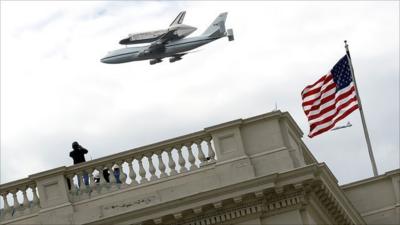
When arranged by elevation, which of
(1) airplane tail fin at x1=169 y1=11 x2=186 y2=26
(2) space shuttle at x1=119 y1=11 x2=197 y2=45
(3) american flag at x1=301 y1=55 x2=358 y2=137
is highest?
(1) airplane tail fin at x1=169 y1=11 x2=186 y2=26

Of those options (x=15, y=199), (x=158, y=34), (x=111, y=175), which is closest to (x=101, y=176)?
(x=111, y=175)

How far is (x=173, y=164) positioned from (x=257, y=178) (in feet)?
6.84

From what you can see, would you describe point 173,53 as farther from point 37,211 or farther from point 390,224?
point 37,211

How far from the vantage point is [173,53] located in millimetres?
93750

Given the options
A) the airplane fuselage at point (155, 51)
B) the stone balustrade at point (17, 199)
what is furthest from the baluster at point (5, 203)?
the airplane fuselage at point (155, 51)

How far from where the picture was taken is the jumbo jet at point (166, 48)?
307ft

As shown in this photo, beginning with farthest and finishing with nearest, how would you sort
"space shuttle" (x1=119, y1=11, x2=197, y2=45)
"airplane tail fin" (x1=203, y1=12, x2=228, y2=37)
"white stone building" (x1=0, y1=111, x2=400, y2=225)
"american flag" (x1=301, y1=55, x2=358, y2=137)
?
"airplane tail fin" (x1=203, y1=12, x2=228, y2=37) → "space shuttle" (x1=119, y1=11, x2=197, y2=45) → "american flag" (x1=301, y1=55, x2=358, y2=137) → "white stone building" (x1=0, y1=111, x2=400, y2=225)

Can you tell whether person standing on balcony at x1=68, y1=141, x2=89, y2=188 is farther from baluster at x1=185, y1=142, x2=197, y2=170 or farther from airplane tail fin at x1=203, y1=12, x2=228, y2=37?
airplane tail fin at x1=203, y1=12, x2=228, y2=37

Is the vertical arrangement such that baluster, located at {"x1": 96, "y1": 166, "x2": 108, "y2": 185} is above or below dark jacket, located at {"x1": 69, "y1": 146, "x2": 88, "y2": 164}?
below

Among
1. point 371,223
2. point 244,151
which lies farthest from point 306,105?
point 244,151

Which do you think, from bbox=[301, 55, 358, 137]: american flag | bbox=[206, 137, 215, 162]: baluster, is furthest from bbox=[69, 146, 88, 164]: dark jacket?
bbox=[301, 55, 358, 137]: american flag

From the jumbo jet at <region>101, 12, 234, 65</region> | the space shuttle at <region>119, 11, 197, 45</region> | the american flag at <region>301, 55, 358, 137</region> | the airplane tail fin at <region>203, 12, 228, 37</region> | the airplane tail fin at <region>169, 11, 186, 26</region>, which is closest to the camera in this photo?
the american flag at <region>301, 55, 358, 137</region>

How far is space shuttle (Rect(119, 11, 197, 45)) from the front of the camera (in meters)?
96.5

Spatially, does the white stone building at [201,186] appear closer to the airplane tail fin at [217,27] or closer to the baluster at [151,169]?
the baluster at [151,169]
